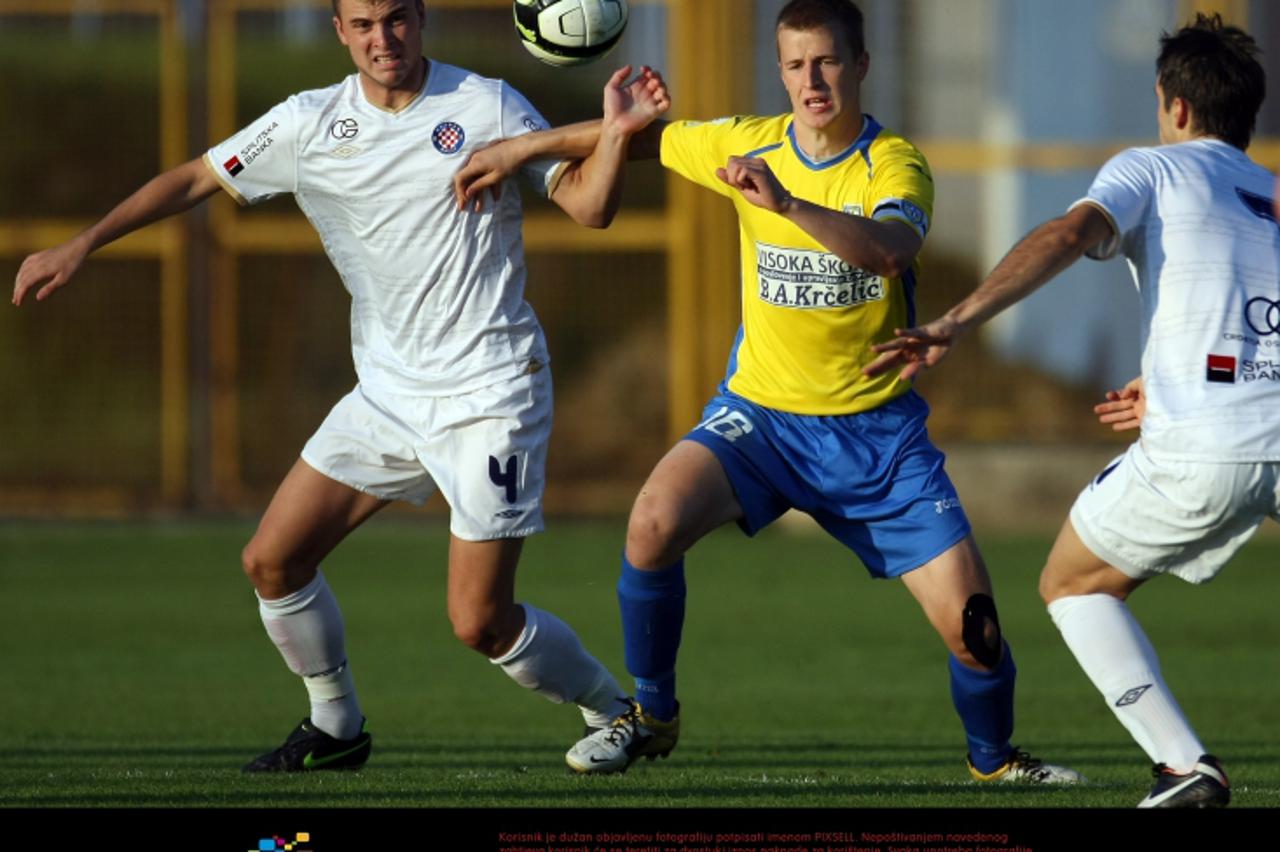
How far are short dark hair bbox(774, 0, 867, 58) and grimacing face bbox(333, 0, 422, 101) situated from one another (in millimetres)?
1160

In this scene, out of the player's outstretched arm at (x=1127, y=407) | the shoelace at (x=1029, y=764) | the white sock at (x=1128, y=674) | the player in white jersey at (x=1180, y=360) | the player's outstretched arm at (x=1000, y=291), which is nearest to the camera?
the player's outstretched arm at (x=1000, y=291)

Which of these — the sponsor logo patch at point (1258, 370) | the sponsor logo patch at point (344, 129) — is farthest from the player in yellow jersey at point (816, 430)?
the sponsor logo patch at point (1258, 370)

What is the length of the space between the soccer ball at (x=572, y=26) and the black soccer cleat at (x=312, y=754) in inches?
91.7

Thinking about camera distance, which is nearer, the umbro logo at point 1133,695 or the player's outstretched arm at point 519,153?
the umbro logo at point 1133,695

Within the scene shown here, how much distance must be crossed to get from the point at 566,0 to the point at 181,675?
471 cm

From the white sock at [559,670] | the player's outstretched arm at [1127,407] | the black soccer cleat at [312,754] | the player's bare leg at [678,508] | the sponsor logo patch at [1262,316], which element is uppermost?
the sponsor logo patch at [1262,316]

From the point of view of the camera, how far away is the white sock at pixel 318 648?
6652 mm

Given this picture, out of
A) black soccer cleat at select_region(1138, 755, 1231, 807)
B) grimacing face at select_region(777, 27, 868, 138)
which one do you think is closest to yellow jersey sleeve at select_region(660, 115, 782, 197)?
grimacing face at select_region(777, 27, 868, 138)

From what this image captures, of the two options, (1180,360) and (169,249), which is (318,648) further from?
(169,249)

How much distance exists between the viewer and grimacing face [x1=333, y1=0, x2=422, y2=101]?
6.36 metres

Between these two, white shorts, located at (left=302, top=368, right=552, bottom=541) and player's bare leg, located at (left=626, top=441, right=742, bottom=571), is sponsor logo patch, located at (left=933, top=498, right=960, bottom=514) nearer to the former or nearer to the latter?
player's bare leg, located at (left=626, top=441, right=742, bottom=571)

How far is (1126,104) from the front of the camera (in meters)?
15.8

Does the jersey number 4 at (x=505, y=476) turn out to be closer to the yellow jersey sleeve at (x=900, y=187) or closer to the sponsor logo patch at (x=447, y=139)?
the sponsor logo patch at (x=447, y=139)

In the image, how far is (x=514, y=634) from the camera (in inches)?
260
